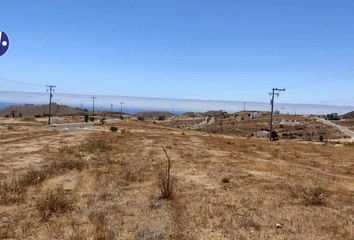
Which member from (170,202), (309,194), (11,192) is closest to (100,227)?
(170,202)

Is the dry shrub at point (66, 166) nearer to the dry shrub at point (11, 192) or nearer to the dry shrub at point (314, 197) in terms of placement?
the dry shrub at point (11, 192)

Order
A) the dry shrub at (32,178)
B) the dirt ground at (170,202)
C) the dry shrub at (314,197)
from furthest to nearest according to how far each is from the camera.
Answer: the dry shrub at (32,178)
the dry shrub at (314,197)
the dirt ground at (170,202)

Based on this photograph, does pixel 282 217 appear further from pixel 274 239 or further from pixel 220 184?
pixel 220 184

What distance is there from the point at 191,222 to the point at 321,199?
220 inches

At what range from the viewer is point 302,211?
44.2ft

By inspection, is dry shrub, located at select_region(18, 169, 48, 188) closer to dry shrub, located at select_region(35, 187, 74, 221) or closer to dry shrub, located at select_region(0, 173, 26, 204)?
dry shrub, located at select_region(0, 173, 26, 204)

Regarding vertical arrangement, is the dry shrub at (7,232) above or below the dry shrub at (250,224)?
below

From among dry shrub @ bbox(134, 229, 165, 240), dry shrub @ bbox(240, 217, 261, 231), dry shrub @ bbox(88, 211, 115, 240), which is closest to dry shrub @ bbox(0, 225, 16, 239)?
dry shrub @ bbox(88, 211, 115, 240)

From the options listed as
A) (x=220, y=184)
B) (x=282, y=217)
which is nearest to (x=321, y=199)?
(x=282, y=217)

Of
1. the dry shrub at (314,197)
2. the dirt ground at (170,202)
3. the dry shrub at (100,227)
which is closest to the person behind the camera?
the dry shrub at (100,227)

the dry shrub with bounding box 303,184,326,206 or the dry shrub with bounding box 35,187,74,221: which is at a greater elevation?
the dry shrub with bounding box 303,184,326,206

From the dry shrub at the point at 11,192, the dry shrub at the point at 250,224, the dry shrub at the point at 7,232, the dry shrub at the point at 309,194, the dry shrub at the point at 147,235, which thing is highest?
the dry shrub at the point at 309,194

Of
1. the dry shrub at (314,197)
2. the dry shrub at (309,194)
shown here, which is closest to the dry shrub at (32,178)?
the dry shrub at (309,194)

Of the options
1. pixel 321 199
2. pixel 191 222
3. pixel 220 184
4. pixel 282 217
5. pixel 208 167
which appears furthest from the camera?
pixel 208 167
